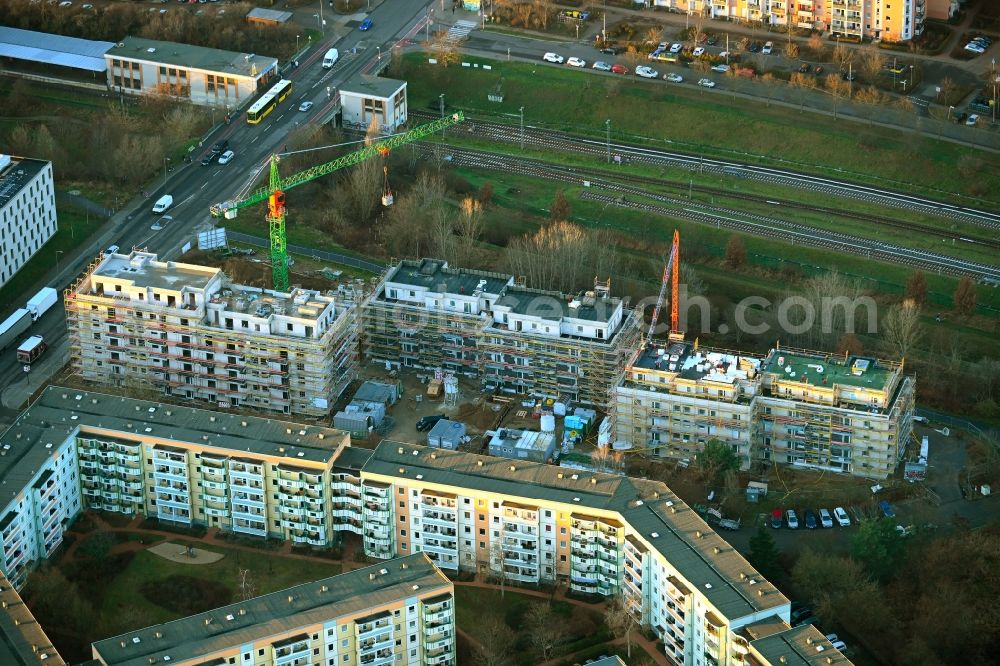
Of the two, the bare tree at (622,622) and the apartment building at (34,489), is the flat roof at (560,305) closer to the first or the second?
the bare tree at (622,622)

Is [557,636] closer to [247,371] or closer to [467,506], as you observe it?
[467,506]

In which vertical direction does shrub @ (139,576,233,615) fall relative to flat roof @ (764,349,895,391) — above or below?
below

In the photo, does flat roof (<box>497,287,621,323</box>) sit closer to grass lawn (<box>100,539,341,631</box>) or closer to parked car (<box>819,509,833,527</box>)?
parked car (<box>819,509,833,527</box>)

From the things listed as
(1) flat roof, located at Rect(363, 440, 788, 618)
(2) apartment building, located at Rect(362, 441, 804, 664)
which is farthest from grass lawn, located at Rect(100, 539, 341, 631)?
(1) flat roof, located at Rect(363, 440, 788, 618)

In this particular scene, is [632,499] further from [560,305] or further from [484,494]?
[560,305]

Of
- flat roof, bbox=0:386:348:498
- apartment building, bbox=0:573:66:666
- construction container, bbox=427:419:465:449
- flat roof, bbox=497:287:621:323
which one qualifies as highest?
flat roof, bbox=497:287:621:323

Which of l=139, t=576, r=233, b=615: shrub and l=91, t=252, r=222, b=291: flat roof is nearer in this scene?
l=139, t=576, r=233, b=615: shrub

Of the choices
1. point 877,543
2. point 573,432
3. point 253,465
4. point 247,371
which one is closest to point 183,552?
point 253,465
